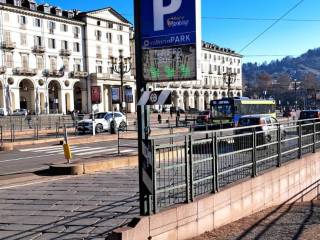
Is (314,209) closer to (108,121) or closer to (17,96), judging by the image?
(108,121)

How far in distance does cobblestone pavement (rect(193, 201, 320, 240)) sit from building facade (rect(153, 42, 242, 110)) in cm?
10432

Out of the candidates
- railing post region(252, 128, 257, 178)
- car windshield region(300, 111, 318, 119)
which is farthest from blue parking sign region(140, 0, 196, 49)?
car windshield region(300, 111, 318, 119)

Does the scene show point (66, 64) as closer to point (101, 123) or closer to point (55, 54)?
point (55, 54)

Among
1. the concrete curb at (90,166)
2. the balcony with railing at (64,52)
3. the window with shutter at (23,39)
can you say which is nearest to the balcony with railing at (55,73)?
the balcony with railing at (64,52)

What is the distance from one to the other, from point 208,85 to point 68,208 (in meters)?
124

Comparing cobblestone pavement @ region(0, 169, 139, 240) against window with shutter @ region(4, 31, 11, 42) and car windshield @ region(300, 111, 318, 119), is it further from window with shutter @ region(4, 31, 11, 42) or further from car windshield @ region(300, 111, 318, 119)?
window with shutter @ region(4, 31, 11, 42)

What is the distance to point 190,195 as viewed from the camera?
23.3ft

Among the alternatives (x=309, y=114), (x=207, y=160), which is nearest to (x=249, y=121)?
(x=309, y=114)

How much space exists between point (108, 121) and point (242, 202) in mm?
31698

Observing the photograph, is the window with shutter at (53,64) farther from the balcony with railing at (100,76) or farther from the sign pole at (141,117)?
the sign pole at (141,117)

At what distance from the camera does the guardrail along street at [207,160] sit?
21.9ft

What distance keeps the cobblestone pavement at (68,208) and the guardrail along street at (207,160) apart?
93cm

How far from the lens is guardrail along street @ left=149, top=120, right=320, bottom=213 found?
6688mm

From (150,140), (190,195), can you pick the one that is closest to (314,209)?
(190,195)
